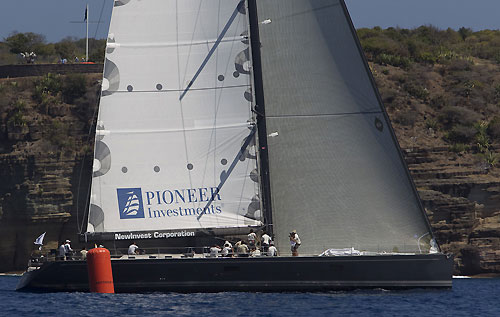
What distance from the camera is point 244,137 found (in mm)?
26484

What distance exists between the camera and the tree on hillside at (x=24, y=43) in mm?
66750

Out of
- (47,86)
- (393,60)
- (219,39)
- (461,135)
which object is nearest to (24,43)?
(47,86)

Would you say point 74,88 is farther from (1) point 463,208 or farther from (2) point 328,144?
(2) point 328,144

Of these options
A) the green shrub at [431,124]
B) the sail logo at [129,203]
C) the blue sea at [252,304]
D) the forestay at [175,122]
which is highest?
the green shrub at [431,124]

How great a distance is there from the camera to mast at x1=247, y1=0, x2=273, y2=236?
2612 cm

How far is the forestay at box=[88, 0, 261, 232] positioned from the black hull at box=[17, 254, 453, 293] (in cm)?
149

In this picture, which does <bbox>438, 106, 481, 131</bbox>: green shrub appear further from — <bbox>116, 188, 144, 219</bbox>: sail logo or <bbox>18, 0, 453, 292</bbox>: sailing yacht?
<bbox>116, 188, 144, 219</bbox>: sail logo

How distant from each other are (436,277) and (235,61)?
771 centimetres

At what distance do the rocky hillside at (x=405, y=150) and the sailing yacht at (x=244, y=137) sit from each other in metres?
18.5

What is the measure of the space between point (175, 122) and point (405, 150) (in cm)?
2682

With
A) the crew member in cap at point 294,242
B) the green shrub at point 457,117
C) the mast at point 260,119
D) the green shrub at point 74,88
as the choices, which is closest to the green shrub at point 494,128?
the green shrub at point 457,117

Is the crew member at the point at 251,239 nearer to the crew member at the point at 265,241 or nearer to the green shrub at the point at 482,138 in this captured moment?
the crew member at the point at 265,241

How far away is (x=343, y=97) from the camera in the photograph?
26.3 meters

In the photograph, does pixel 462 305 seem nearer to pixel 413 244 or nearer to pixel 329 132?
pixel 413 244
